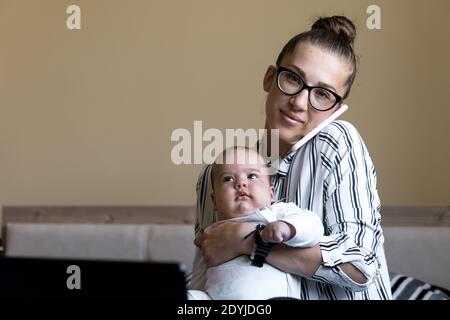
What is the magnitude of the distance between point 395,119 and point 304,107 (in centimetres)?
150

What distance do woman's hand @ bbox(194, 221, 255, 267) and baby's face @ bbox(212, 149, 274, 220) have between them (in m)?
0.08

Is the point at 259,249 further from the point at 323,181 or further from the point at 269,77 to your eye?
the point at 269,77

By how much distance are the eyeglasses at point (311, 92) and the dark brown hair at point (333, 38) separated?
57 mm

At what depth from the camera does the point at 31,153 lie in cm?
293

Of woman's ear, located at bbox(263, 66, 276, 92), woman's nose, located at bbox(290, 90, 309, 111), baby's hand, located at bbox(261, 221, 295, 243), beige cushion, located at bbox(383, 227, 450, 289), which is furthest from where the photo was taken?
beige cushion, located at bbox(383, 227, 450, 289)

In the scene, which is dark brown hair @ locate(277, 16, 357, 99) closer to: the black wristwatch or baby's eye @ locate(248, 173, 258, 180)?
baby's eye @ locate(248, 173, 258, 180)

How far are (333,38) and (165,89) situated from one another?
1.65 metres

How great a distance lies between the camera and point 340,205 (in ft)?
3.44

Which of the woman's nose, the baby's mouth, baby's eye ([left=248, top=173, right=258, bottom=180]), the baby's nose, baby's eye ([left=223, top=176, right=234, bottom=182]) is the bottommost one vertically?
the baby's mouth

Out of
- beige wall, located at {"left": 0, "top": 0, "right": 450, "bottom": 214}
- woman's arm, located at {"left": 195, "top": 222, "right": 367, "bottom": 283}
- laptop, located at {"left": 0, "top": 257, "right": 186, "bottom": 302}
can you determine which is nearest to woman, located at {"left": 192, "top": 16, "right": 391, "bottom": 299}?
woman's arm, located at {"left": 195, "top": 222, "right": 367, "bottom": 283}

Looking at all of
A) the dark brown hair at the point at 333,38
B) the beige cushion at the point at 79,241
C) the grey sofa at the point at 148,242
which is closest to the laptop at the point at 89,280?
the dark brown hair at the point at 333,38

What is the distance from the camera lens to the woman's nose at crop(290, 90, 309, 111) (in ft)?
3.81
